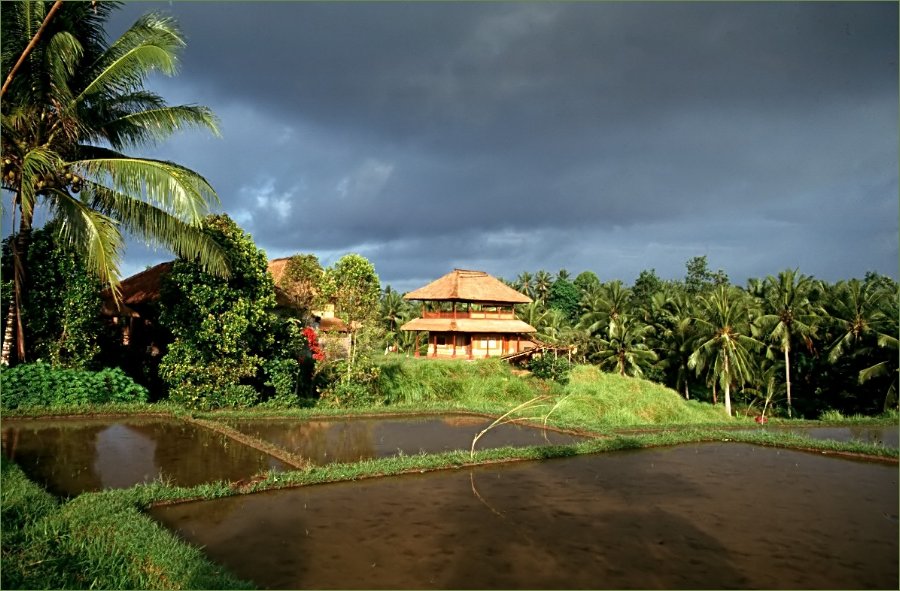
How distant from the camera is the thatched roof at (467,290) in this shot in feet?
91.1

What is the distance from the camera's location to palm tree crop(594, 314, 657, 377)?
33625 millimetres

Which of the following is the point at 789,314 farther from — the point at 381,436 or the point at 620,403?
the point at 381,436

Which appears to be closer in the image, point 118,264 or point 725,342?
point 118,264

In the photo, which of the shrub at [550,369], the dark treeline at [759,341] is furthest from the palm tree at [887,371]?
the shrub at [550,369]

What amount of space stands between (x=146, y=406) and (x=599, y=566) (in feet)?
36.8

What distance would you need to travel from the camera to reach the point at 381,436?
1190 centimetres

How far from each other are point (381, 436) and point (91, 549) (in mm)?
6997

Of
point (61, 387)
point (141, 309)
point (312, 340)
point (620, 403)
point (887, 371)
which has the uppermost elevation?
point (141, 309)

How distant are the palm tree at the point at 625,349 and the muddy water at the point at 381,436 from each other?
21.6 m

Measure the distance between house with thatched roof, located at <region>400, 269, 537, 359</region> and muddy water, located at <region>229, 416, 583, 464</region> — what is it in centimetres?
1330

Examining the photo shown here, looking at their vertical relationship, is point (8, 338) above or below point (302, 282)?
below

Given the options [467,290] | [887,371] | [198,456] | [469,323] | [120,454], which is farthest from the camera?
[467,290]

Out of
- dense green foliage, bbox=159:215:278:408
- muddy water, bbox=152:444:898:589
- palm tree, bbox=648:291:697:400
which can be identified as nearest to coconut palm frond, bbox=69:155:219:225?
dense green foliage, bbox=159:215:278:408

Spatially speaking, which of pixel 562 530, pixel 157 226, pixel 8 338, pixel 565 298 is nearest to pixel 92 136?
pixel 157 226
